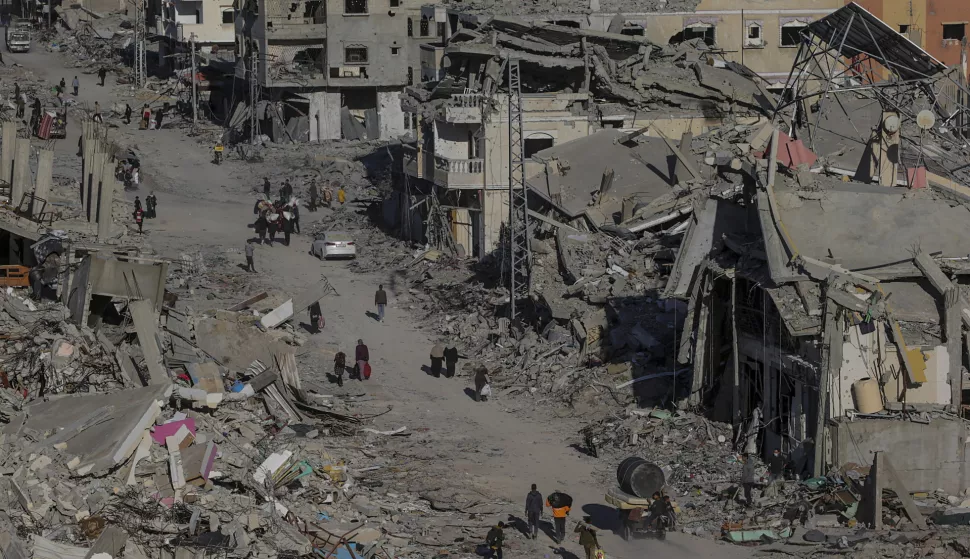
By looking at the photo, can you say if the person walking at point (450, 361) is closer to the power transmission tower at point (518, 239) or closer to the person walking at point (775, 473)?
the power transmission tower at point (518, 239)

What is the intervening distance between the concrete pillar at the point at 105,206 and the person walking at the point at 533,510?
18.4m

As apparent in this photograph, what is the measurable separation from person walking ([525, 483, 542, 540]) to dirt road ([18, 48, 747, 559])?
215 mm

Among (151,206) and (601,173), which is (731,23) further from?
(151,206)

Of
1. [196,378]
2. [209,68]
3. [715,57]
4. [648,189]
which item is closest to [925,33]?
[715,57]

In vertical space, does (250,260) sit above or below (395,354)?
above

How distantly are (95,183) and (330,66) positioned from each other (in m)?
25.4

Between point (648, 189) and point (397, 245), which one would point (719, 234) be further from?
point (397, 245)

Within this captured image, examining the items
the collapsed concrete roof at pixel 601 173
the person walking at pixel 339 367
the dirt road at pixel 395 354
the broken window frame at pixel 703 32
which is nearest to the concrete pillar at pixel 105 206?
the dirt road at pixel 395 354

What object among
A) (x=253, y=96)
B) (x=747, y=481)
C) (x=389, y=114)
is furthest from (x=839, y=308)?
(x=253, y=96)

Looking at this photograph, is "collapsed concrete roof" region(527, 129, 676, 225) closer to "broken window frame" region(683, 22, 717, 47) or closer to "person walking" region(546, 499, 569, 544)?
"person walking" region(546, 499, 569, 544)

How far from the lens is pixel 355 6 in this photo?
66.6 meters

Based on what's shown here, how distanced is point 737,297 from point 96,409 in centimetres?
1228

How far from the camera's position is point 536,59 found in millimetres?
49250

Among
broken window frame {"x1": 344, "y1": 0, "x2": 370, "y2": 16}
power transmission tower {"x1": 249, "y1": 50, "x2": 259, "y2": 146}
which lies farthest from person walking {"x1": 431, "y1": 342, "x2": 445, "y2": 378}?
broken window frame {"x1": 344, "y1": 0, "x2": 370, "y2": 16}
